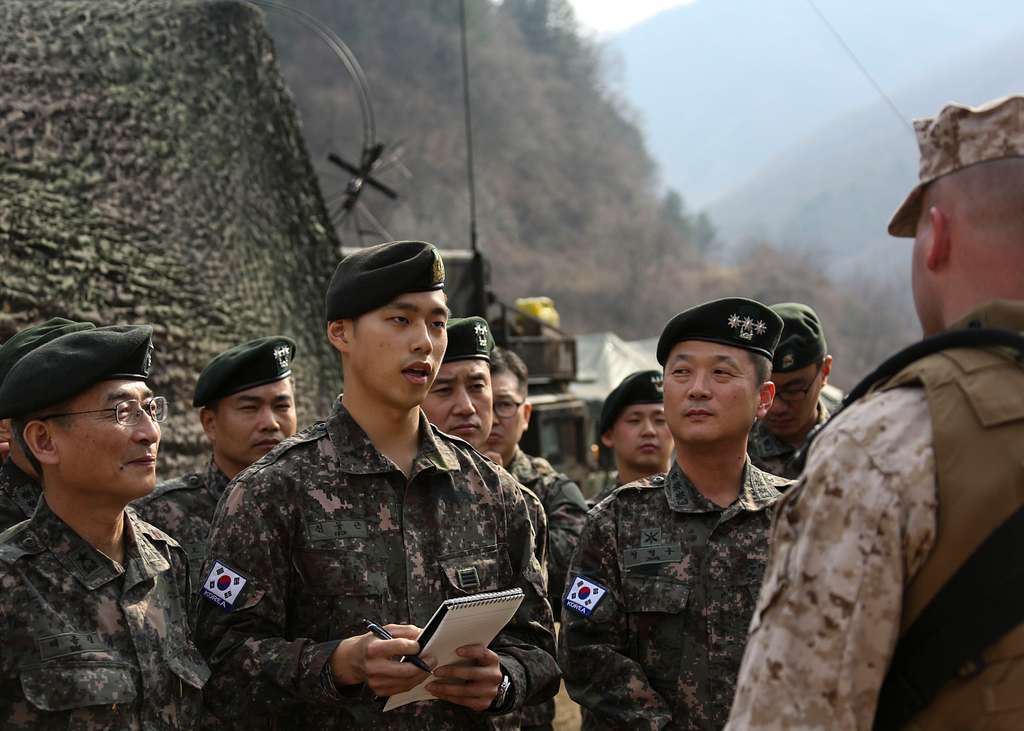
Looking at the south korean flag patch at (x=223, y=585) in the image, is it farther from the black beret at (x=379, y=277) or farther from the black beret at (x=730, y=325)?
the black beret at (x=730, y=325)

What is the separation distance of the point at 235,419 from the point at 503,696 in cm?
203

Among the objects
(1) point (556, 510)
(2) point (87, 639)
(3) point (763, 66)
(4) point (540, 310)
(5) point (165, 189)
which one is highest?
(3) point (763, 66)

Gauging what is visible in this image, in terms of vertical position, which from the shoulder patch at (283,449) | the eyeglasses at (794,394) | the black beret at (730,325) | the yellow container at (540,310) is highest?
the black beret at (730,325)

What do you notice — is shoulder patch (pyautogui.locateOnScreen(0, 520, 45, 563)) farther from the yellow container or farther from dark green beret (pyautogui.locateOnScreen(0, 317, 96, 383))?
the yellow container

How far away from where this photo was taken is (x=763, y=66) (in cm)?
14662

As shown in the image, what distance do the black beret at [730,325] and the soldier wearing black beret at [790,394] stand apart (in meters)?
1.10

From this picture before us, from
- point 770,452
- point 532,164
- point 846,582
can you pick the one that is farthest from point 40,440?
point 532,164

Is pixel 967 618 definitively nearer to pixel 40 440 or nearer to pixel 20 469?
pixel 40 440

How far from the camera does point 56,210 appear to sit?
8.27 meters

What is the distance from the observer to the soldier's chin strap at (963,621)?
1560 millimetres

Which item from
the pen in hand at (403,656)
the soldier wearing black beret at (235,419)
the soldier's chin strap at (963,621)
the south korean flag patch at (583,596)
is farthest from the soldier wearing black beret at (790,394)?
the soldier's chin strap at (963,621)

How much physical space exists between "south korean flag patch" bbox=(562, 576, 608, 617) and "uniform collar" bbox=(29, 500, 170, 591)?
1.11 metres

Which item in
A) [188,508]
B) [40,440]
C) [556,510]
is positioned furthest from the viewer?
[556,510]

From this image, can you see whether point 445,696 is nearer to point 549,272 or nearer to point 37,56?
point 37,56
